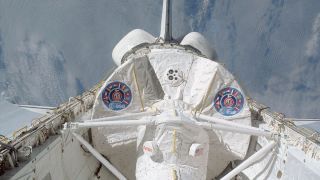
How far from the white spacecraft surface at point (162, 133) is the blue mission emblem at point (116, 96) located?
0.09ft

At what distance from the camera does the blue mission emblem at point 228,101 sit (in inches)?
348

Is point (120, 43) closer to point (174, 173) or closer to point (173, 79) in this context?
point (173, 79)

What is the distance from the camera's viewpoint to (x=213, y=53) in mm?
15625

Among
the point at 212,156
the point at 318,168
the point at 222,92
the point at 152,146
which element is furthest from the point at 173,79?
the point at 318,168

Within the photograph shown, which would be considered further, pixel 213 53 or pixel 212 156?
pixel 213 53

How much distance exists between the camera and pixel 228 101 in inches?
351

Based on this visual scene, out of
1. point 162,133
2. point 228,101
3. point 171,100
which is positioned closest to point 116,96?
point 171,100

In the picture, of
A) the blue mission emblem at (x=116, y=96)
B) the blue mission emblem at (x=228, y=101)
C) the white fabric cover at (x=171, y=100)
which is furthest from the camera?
the blue mission emblem at (x=228, y=101)

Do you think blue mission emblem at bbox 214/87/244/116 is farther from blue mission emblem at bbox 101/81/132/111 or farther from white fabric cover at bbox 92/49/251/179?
blue mission emblem at bbox 101/81/132/111

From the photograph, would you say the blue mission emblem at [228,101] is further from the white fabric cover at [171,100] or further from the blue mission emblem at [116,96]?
the blue mission emblem at [116,96]

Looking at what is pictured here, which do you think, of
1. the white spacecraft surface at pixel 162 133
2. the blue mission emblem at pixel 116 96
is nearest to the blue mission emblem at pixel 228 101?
the white spacecraft surface at pixel 162 133

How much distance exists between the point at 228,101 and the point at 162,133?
2.64 metres

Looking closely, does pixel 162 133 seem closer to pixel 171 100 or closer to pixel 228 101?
pixel 171 100

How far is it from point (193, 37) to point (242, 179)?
26.4 ft
